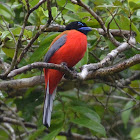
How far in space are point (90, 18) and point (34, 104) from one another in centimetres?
112

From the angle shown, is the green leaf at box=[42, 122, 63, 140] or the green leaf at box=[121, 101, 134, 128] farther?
the green leaf at box=[121, 101, 134, 128]

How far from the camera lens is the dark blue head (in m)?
3.44

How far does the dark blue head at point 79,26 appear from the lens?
135 inches

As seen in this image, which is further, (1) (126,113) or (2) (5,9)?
(1) (126,113)

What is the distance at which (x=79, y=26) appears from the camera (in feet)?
→ 11.7

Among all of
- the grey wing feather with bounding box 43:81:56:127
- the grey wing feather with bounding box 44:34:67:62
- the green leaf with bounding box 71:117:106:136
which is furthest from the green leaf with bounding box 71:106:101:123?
the grey wing feather with bounding box 44:34:67:62

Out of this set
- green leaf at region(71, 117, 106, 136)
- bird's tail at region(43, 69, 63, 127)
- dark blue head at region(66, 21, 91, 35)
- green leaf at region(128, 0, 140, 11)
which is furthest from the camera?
dark blue head at region(66, 21, 91, 35)

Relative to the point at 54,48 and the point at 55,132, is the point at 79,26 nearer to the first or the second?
the point at 54,48

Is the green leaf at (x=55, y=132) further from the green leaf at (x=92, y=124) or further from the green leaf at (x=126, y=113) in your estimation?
the green leaf at (x=126, y=113)

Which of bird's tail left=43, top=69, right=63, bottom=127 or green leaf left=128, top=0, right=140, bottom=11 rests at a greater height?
green leaf left=128, top=0, right=140, bottom=11

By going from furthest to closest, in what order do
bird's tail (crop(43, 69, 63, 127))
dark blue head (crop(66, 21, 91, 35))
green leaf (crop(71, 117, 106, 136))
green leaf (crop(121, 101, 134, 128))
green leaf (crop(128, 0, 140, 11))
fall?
green leaf (crop(121, 101, 134, 128))
dark blue head (crop(66, 21, 91, 35))
bird's tail (crop(43, 69, 63, 127))
green leaf (crop(71, 117, 106, 136))
green leaf (crop(128, 0, 140, 11))

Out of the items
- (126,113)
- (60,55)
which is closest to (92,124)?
(60,55)

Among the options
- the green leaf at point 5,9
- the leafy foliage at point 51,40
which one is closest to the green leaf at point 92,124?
the leafy foliage at point 51,40

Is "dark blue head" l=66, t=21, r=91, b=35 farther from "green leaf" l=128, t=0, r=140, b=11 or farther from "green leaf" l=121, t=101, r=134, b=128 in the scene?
"green leaf" l=121, t=101, r=134, b=128
